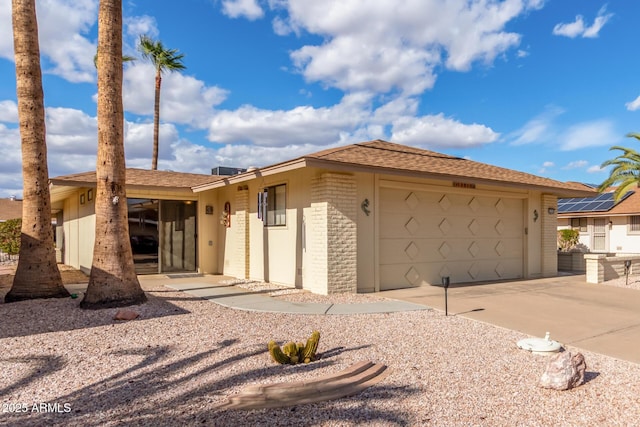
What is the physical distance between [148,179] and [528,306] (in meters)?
11.6

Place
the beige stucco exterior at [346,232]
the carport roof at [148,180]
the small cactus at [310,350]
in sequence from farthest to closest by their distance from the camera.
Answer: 1. the carport roof at [148,180]
2. the beige stucco exterior at [346,232]
3. the small cactus at [310,350]

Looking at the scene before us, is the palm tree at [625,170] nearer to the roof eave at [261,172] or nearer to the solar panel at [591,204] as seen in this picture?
the solar panel at [591,204]

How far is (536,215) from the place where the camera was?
1436 centimetres

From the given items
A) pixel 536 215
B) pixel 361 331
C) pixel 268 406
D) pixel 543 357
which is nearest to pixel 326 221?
pixel 361 331

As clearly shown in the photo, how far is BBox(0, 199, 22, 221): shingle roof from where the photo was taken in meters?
35.6

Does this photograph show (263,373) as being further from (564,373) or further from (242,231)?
(242,231)

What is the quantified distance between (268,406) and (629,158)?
24862mm

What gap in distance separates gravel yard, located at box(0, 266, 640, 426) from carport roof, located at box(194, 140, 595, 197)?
147 inches

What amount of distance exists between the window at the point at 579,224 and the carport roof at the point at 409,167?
11.1 meters

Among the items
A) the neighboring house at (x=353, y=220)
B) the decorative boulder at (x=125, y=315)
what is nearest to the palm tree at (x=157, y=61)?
the neighboring house at (x=353, y=220)

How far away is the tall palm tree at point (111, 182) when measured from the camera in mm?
7836

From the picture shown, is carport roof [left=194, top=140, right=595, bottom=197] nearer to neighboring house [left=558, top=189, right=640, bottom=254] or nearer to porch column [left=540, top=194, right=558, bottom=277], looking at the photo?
porch column [left=540, top=194, right=558, bottom=277]

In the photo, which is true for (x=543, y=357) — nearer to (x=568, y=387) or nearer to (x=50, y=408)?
(x=568, y=387)

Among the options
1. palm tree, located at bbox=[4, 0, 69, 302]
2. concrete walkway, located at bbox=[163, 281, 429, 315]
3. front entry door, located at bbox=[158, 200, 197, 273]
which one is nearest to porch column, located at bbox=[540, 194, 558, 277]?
concrete walkway, located at bbox=[163, 281, 429, 315]
